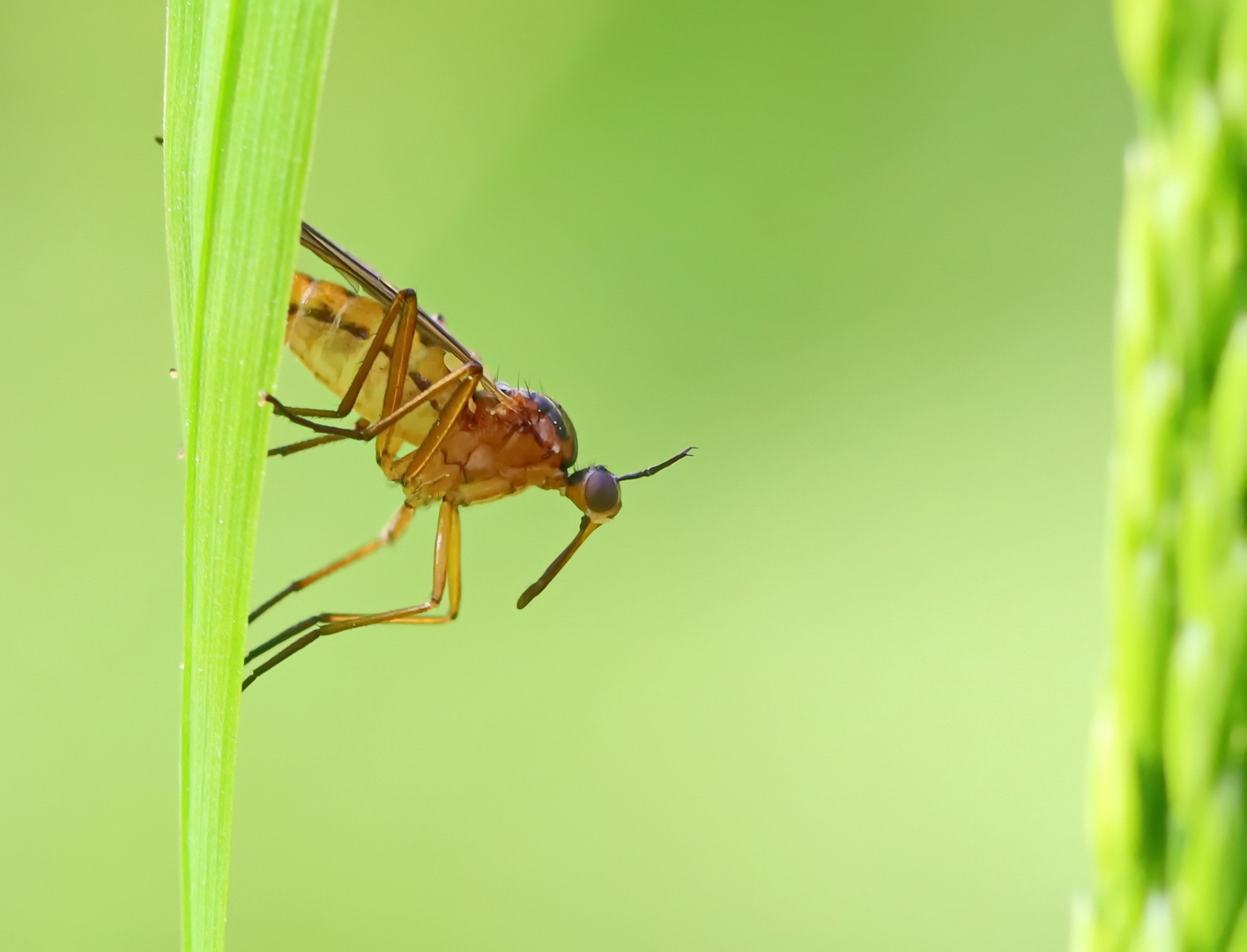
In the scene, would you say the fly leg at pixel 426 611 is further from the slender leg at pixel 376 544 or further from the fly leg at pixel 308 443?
the fly leg at pixel 308 443

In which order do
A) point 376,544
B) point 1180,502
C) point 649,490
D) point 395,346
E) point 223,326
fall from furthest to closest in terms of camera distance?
point 649,490 → point 376,544 → point 395,346 → point 223,326 → point 1180,502

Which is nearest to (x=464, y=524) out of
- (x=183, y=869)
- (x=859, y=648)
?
(x=859, y=648)

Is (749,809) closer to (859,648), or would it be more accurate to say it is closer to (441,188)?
(859,648)

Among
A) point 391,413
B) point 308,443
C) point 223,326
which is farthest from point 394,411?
point 223,326

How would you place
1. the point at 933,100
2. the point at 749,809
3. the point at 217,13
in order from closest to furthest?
the point at 217,13, the point at 749,809, the point at 933,100

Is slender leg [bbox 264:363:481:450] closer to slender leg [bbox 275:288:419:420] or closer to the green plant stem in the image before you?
slender leg [bbox 275:288:419:420]

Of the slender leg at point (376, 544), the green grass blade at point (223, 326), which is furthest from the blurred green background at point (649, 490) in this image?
the green grass blade at point (223, 326)

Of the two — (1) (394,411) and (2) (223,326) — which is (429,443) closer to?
(1) (394,411)
